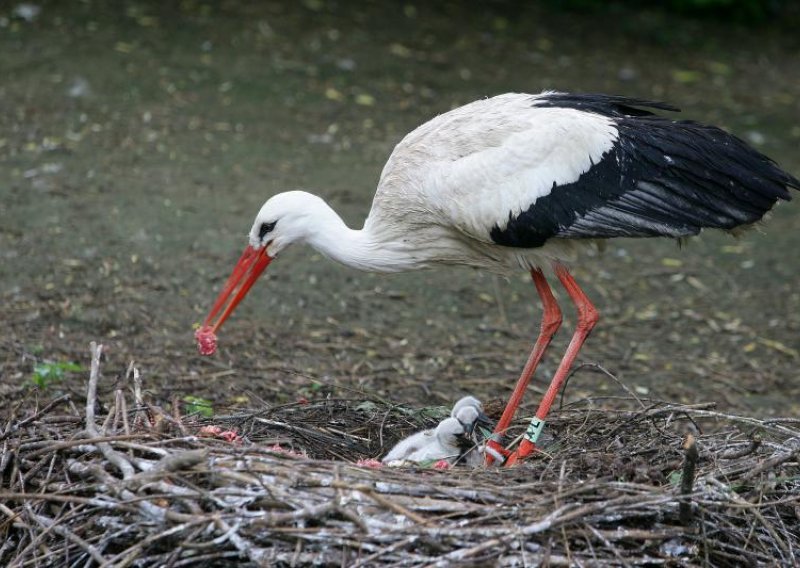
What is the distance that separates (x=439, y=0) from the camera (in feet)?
51.5

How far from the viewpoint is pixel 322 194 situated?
10.4 metres

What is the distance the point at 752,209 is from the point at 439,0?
10563 millimetres

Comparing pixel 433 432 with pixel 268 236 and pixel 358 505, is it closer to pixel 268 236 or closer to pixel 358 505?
pixel 268 236

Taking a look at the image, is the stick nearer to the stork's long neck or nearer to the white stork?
the white stork

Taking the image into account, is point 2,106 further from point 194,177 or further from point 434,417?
point 434,417

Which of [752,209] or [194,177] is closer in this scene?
[752,209]

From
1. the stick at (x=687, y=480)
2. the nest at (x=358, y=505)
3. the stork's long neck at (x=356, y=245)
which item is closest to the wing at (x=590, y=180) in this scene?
the stork's long neck at (x=356, y=245)

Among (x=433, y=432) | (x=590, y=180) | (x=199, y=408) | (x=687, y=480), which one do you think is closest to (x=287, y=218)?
(x=199, y=408)

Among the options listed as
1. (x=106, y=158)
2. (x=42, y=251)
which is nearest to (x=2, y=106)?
(x=106, y=158)

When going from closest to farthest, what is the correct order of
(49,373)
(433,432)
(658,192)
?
(658,192)
(433,432)
(49,373)

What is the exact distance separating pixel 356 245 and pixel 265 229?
0.47m

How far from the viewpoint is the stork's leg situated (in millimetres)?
5809

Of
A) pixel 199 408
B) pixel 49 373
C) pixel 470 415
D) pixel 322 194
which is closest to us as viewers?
pixel 470 415

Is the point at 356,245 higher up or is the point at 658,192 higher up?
the point at 658,192
